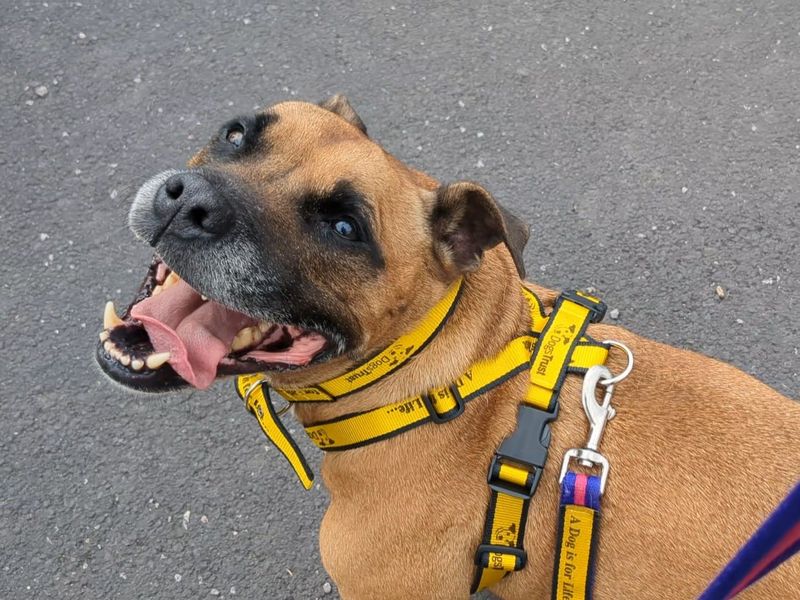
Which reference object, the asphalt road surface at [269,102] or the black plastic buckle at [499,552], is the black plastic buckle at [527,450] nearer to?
the black plastic buckle at [499,552]

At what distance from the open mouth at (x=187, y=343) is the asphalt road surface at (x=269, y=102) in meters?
1.49

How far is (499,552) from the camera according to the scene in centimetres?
277

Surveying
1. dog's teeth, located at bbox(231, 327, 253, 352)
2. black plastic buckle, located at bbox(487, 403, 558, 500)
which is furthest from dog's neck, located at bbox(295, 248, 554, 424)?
dog's teeth, located at bbox(231, 327, 253, 352)

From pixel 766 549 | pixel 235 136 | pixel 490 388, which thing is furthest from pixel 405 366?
pixel 766 549

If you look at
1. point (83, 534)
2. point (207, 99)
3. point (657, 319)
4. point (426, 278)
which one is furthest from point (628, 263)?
point (83, 534)

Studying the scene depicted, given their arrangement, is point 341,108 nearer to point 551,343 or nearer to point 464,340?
point 464,340

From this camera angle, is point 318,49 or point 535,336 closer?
point 535,336

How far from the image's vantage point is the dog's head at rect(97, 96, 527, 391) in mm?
2525

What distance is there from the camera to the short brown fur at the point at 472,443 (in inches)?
103

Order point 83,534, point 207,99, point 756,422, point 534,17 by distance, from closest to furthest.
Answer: point 756,422 → point 83,534 → point 207,99 → point 534,17

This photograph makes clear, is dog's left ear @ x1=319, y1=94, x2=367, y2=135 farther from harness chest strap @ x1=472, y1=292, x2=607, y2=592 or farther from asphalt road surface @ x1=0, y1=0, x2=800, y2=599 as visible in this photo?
asphalt road surface @ x1=0, y1=0, x2=800, y2=599

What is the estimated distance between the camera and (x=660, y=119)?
205 inches

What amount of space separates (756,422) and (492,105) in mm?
Answer: 3196

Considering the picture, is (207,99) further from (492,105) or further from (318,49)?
(492,105)
